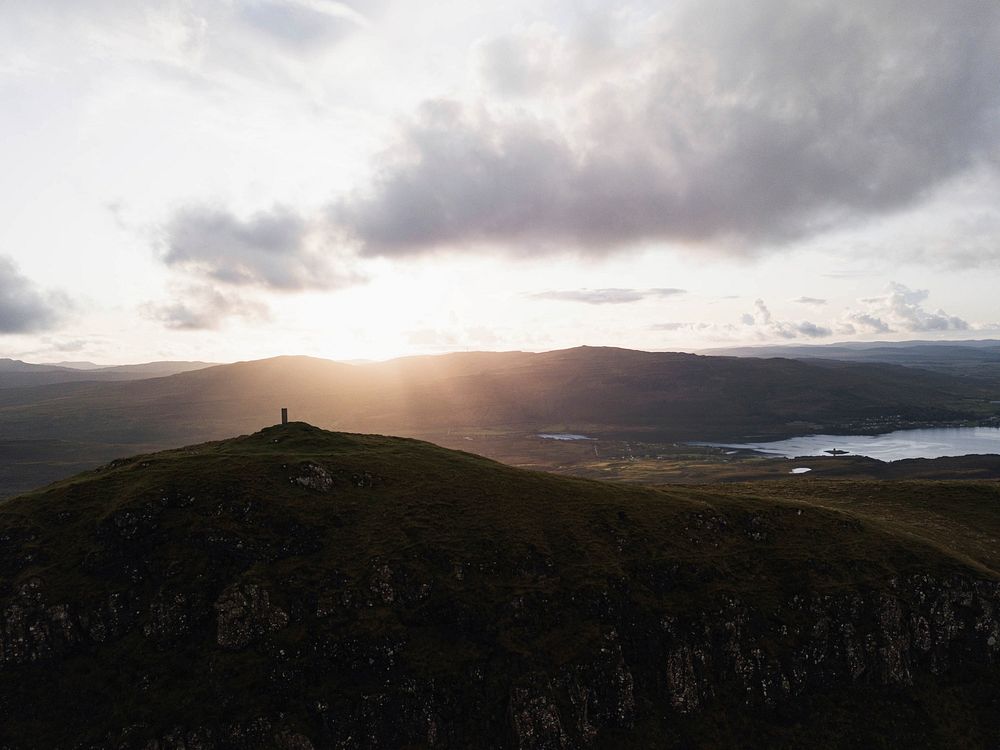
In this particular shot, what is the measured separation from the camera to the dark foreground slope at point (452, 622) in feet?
116

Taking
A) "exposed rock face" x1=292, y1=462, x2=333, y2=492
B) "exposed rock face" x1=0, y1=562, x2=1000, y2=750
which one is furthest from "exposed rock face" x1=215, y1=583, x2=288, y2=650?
"exposed rock face" x1=292, y1=462, x2=333, y2=492

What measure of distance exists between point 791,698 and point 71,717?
49.4m

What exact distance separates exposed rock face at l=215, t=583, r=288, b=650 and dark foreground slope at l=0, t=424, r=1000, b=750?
0.16 m

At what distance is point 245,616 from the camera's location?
126 ft

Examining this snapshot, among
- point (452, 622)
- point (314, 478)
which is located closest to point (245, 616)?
point (314, 478)

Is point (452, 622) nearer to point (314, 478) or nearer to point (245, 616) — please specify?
point (245, 616)

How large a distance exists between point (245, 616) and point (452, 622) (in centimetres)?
1481

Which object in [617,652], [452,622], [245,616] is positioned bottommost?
[617,652]

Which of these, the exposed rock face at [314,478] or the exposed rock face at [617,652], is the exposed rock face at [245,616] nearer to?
the exposed rock face at [617,652]

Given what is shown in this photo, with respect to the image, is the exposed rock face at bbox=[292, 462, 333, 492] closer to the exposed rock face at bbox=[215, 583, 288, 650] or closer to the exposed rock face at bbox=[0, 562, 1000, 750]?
the exposed rock face at bbox=[0, 562, 1000, 750]

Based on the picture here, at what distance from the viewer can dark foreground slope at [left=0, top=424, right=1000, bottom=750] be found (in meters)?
35.2

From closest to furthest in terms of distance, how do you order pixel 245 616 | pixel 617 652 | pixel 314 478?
pixel 245 616, pixel 617 652, pixel 314 478

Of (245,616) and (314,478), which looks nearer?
(245,616)

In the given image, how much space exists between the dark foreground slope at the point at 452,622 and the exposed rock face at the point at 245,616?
0.53 feet
